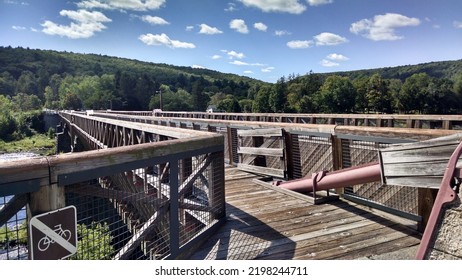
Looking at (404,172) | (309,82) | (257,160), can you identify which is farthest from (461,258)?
(309,82)

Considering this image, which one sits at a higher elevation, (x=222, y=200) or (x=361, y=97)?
(x=361, y=97)

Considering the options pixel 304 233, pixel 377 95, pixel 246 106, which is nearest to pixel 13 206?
pixel 304 233

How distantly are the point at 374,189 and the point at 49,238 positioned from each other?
9.94 ft

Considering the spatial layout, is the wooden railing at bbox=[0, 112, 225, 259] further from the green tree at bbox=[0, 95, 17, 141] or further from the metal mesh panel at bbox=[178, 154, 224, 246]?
the green tree at bbox=[0, 95, 17, 141]

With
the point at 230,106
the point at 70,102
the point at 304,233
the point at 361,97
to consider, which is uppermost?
the point at 70,102

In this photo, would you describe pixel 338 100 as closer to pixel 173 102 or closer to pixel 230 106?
pixel 230 106

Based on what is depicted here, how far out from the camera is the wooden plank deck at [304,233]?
8.48 ft

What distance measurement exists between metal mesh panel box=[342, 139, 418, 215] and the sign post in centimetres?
271

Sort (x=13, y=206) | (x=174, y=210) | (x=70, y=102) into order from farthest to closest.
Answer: (x=70, y=102)
(x=174, y=210)
(x=13, y=206)

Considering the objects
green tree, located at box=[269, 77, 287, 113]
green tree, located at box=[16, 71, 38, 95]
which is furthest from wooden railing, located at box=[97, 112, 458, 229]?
green tree, located at box=[269, 77, 287, 113]

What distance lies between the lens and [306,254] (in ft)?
8.38

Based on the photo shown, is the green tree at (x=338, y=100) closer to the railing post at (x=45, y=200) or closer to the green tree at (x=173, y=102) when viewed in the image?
the green tree at (x=173, y=102)

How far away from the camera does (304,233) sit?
9.73ft
